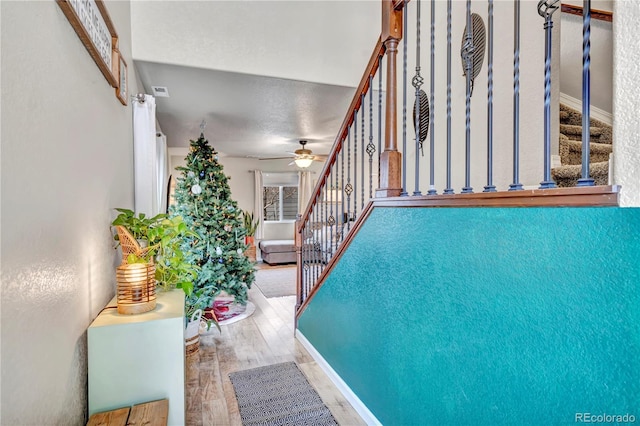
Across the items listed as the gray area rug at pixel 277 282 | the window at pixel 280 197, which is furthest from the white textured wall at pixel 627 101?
the window at pixel 280 197

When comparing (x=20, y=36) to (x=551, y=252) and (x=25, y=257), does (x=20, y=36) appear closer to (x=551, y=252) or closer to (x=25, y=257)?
(x=25, y=257)

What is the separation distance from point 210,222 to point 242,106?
134 cm

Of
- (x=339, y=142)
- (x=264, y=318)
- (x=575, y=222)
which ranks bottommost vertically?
(x=264, y=318)

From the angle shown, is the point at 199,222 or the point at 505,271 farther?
the point at 199,222

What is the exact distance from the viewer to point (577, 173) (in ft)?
5.74

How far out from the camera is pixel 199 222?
137 inches

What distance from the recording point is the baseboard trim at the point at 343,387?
1808 mm

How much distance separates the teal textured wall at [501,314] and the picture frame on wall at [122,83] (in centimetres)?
173

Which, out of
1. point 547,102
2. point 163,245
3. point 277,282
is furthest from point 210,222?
point 547,102

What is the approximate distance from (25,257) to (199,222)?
2.56 metres

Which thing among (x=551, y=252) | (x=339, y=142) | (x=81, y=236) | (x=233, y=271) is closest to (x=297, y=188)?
(x=233, y=271)

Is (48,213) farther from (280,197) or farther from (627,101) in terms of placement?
(280,197)

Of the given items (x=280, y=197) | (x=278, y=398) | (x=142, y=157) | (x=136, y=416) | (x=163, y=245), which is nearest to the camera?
(x=136, y=416)

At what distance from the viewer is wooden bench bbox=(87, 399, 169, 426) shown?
128 centimetres
